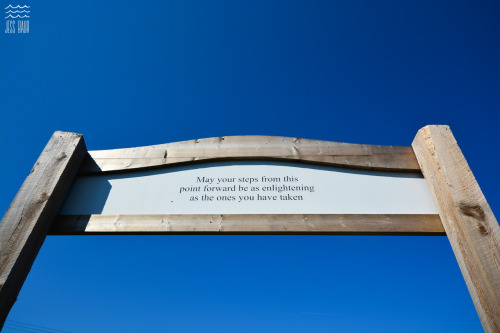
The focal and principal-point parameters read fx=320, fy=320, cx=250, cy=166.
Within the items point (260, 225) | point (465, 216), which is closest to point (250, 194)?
point (260, 225)

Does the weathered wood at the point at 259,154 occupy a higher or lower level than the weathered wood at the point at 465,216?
higher

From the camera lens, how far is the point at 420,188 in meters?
2.07

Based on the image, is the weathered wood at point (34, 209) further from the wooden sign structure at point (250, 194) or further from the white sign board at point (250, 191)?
the white sign board at point (250, 191)

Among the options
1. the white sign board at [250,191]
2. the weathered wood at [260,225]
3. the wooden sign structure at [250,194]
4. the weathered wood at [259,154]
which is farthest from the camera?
the weathered wood at [259,154]

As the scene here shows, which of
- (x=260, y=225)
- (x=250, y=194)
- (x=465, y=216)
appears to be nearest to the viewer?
(x=465, y=216)

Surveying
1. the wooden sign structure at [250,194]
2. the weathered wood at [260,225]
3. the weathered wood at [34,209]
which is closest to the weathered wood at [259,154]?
the wooden sign structure at [250,194]

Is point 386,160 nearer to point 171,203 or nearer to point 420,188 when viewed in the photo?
point 420,188

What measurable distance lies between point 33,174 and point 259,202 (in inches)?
55.8

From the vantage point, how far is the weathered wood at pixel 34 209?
1.60 meters

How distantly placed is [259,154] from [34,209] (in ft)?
4.61

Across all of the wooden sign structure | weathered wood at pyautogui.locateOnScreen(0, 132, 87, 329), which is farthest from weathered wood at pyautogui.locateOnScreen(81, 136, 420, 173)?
weathered wood at pyautogui.locateOnScreen(0, 132, 87, 329)

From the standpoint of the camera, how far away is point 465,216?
1.72m

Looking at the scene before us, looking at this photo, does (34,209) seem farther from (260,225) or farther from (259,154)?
(259,154)

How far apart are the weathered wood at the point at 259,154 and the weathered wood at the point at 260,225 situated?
0.41 m
